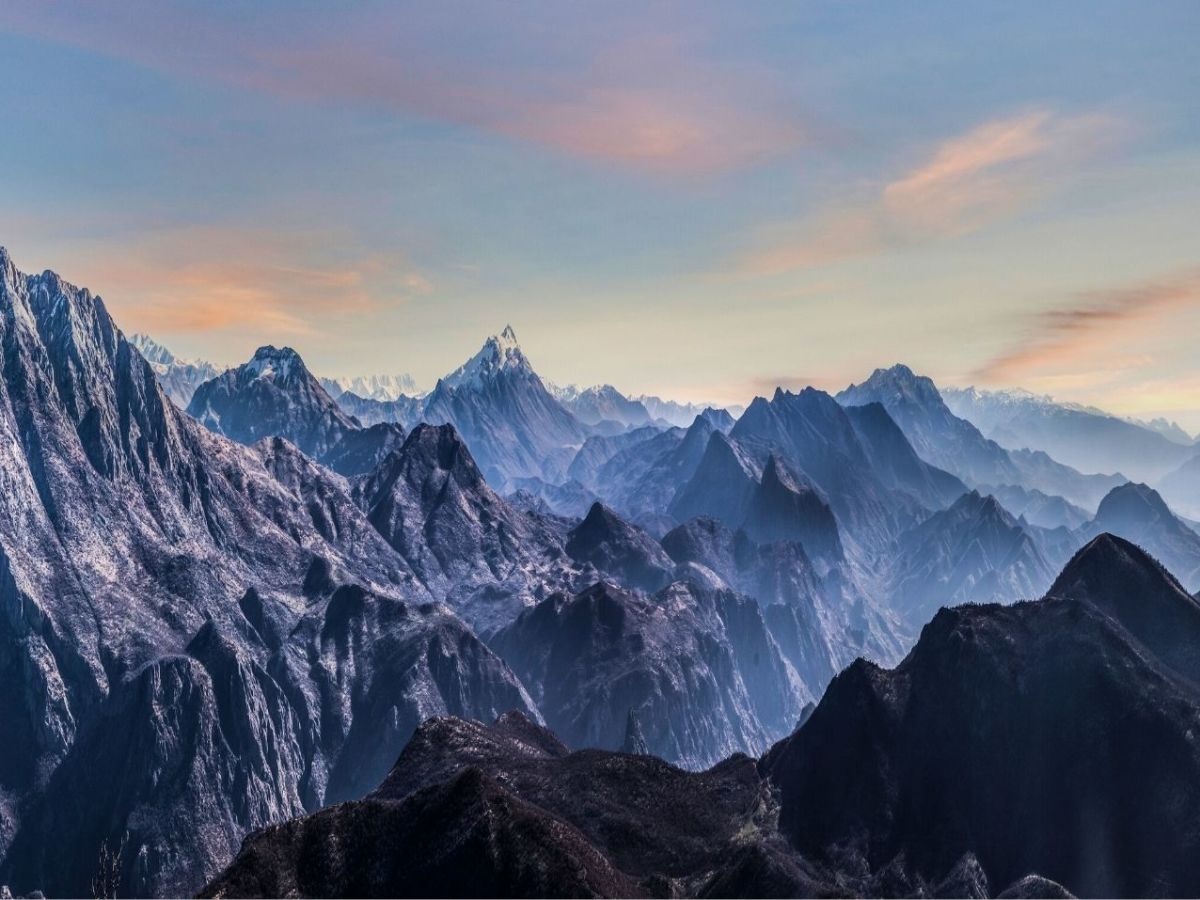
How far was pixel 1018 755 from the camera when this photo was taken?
151 metres

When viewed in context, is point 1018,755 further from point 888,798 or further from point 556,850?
point 556,850

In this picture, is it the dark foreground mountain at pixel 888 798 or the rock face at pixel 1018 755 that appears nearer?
the dark foreground mountain at pixel 888 798

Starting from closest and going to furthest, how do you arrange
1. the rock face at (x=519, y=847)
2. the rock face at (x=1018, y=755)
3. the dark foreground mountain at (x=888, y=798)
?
1. the rock face at (x=519, y=847)
2. the dark foreground mountain at (x=888, y=798)
3. the rock face at (x=1018, y=755)

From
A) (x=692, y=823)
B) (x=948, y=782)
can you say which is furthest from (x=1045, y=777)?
(x=692, y=823)

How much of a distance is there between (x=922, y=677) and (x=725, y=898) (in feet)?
238

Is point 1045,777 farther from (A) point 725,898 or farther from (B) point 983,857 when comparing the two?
(A) point 725,898

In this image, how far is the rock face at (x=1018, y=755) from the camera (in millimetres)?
136375

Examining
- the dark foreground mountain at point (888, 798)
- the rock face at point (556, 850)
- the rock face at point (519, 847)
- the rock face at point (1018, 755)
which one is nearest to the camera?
the rock face at point (519, 847)

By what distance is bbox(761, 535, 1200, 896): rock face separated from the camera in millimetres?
136375

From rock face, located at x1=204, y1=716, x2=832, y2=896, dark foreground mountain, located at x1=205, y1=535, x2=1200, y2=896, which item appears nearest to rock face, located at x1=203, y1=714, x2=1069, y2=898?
rock face, located at x1=204, y1=716, x2=832, y2=896

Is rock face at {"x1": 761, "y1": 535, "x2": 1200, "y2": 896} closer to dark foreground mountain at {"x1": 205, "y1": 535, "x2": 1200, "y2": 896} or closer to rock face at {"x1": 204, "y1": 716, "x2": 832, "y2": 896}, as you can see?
dark foreground mountain at {"x1": 205, "y1": 535, "x2": 1200, "y2": 896}

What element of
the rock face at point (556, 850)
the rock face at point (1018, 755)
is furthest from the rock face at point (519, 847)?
the rock face at point (1018, 755)

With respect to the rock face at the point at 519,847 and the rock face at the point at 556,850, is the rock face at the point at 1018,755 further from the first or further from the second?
the rock face at the point at 519,847

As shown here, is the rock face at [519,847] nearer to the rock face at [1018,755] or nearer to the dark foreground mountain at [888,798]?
the dark foreground mountain at [888,798]
